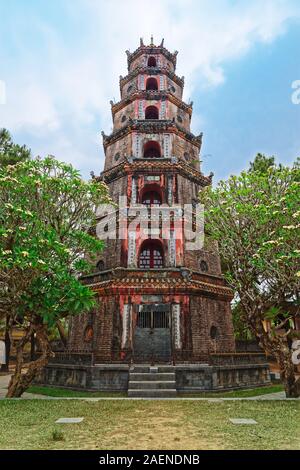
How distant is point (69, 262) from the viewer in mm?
13844

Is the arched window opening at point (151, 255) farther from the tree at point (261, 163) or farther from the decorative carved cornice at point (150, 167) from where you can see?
the tree at point (261, 163)

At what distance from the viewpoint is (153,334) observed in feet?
58.9

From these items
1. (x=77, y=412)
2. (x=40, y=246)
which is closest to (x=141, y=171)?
(x=40, y=246)

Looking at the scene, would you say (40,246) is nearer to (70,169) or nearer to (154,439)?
(70,169)

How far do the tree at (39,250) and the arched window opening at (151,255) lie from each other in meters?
6.62

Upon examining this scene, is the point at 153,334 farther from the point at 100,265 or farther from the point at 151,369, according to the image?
the point at 100,265

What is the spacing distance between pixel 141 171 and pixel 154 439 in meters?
17.1

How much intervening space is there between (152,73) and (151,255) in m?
15.0

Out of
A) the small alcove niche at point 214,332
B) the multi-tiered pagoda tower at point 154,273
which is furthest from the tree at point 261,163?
the small alcove niche at point 214,332

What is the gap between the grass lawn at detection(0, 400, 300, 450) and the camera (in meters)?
6.62

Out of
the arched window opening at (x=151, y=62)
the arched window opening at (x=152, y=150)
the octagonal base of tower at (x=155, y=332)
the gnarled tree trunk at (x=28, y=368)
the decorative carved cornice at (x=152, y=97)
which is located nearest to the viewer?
the gnarled tree trunk at (x=28, y=368)

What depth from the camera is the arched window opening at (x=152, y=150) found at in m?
23.6

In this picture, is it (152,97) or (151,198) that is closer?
(151,198)

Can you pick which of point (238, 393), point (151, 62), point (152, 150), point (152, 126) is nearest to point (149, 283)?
point (238, 393)
